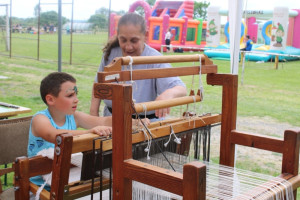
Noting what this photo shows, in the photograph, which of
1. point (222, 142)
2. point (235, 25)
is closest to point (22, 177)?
point (222, 142)

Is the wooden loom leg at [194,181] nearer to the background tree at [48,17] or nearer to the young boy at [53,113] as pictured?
the young boy at [53,113]

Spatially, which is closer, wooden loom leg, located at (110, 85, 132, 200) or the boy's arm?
wooden loom leg, located at (110, 85, 132, 200)

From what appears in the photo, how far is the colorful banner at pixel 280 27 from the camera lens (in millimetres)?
16188

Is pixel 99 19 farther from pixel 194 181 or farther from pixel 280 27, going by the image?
pixel 194 181

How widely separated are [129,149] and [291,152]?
0.78 metres

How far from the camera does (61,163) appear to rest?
1518 millimetres

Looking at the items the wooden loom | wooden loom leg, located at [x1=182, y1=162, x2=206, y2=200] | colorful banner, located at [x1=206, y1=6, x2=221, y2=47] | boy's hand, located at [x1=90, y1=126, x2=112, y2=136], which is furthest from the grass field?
colorful banner, located at [x1=206, y1=6, x2=221, y2=47]

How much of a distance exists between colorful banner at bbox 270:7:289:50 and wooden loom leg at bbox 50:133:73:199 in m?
16.2

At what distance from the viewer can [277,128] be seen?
237 inches

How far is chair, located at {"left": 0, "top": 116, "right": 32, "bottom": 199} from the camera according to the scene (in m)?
2.48

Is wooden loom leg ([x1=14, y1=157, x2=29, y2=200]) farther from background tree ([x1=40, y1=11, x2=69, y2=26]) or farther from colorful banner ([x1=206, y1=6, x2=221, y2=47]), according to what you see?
colorful banner ([x1=206, y1=6, x2=221, y2=47])

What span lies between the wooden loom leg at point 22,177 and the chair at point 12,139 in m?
0.77

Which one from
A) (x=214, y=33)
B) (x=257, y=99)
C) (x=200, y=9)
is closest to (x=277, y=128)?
(x=257, y=99)

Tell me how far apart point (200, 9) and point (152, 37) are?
36.8 metres
